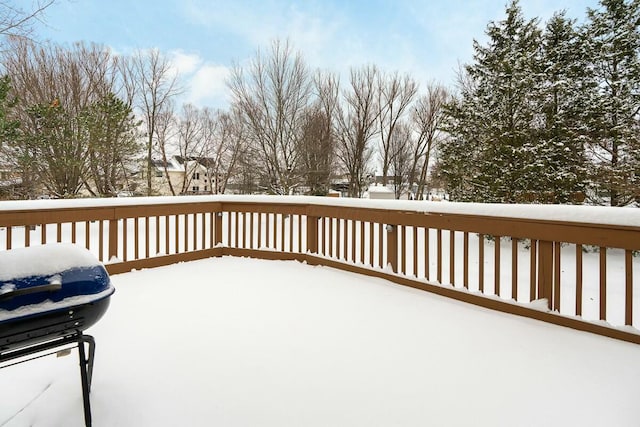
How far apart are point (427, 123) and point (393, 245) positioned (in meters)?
18.3

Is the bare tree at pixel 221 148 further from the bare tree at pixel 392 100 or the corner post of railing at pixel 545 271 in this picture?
the corner post of railing at pixel 545 271

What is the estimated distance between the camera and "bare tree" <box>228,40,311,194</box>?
46.2ft

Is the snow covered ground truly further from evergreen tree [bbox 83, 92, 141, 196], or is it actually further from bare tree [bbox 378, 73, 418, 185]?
bare tree [bbox 378, 73, 418, 185]

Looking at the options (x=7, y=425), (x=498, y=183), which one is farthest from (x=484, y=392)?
(x=498, y=183)

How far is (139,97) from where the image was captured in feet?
52.4

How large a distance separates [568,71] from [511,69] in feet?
5.60

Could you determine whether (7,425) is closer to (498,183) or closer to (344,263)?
(344,263)

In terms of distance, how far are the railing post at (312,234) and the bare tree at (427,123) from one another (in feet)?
50.9

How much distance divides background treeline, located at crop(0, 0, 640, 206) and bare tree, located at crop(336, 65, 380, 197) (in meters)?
0.07

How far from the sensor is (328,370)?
1.83 m

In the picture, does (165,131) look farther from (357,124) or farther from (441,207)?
(441,207)

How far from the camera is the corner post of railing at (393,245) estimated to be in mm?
3511

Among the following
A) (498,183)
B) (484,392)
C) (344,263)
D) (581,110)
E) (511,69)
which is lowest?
(484,392)

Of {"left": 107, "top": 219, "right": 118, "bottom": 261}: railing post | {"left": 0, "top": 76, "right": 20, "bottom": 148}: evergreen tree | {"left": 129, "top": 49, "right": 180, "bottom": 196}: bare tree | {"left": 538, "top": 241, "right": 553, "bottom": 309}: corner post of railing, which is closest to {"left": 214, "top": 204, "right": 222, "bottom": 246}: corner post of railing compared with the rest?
{"left": 107, "top": 219, "right": 118, "bottom": 261}: railing post
